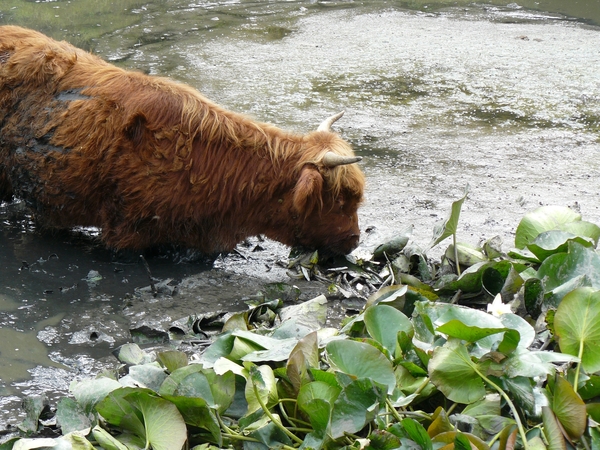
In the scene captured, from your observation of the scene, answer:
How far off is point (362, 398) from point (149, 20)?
1012cm

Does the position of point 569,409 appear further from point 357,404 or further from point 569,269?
point 569,269

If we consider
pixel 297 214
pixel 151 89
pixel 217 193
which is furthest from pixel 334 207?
pixel 151 89

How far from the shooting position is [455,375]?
3049mm

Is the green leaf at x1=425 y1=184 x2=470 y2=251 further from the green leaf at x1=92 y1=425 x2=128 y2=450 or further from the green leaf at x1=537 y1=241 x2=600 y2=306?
the green leaf at x1=92 y1=425 x2=128 y2=450

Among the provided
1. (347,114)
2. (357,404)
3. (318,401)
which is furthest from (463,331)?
(347,114)

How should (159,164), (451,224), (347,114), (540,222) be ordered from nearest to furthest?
(451,224)
(540,222)
(159,164)
(347,114)

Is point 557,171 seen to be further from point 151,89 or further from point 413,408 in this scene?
point 413,408

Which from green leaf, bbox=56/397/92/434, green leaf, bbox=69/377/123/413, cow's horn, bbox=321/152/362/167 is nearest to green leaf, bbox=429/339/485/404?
green leaf, bbox=69/377/123/413

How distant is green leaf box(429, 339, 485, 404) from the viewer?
3.04m

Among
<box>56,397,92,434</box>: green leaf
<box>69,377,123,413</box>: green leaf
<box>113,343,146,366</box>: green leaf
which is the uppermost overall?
<box>69,377,123,413</box>: green leaf

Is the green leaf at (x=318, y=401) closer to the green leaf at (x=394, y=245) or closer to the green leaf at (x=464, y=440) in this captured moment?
the green leaf at (x=464, y=440)

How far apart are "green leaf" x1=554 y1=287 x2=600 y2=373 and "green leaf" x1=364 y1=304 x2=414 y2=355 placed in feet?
2.18

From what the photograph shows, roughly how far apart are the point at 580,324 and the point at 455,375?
1.96 ft

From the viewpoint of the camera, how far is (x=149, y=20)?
11.9 metres
